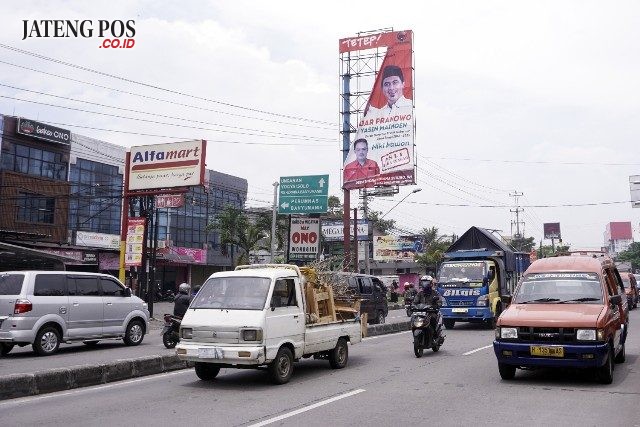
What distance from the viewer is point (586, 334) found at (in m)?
9.08

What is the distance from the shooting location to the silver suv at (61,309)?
44.3 feet

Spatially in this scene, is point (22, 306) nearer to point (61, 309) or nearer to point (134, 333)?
point (61, 309)

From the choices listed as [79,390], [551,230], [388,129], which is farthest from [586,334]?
[551,230]

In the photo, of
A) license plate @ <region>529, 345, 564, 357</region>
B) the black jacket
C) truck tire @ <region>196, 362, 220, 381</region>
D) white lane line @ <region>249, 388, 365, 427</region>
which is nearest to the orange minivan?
license plate @ <region>529, 345, 564, 357</region>

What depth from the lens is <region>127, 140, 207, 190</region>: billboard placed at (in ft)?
88.2

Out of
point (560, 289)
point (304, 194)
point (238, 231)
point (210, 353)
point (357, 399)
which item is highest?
point (304, 194)

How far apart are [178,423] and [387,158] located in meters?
28.9

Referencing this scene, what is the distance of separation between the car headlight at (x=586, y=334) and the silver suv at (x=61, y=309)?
440 inches

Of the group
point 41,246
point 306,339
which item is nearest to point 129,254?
point 41,246

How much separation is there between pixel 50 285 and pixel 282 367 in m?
7.16

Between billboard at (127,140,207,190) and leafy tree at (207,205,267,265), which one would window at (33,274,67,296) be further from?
leafy tree at (207,205,267,265)

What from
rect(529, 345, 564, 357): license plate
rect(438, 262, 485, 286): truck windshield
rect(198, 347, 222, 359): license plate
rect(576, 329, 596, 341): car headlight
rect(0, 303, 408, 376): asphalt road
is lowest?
rect(0, 303, 408, 376): asphalt road

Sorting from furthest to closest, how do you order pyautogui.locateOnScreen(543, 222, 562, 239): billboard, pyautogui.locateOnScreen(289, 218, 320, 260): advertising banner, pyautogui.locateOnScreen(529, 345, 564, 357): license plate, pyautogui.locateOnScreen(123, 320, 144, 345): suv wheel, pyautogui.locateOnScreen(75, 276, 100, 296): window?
1. pyautogui.locateOnScreen(543, 222, 562, 239): billboard
2. pyautogui.locateOnScreen(289, 218, 320, 260): advertising banner
3. pyautogui.locateOnScreen(123, 320, 144, 345): suv wheel
4. pyautogui.locateOnScreen(75, 276, 100, 296): window
5. pyautogui.locateOnScreen(529, 345, 564, 357): license plate

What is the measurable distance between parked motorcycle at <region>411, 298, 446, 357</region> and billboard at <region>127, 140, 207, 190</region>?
1518cm
